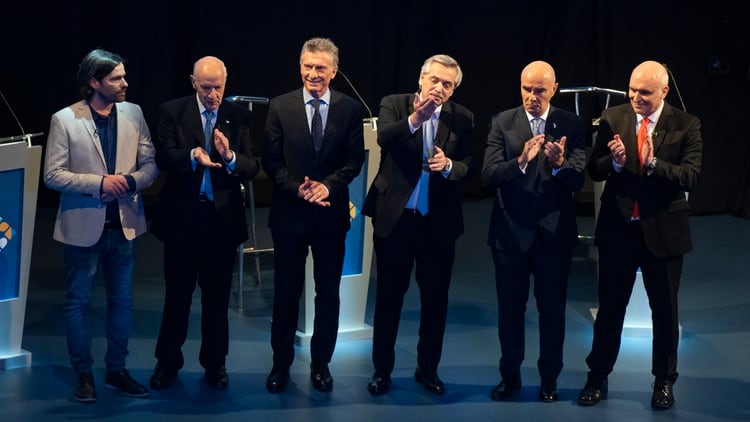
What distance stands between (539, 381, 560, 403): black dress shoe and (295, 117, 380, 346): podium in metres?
1.28

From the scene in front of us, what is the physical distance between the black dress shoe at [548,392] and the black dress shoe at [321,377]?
0.98m

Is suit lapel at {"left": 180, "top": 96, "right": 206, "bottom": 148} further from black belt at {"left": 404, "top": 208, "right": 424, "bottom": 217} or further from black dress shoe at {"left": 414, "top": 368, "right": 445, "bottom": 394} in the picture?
black dress shoe at {"left": 414, "top": 368, "right": 445, "bottom": 394}

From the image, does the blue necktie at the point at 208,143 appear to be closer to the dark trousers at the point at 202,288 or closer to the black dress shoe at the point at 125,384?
the dark trousers at the point at 202,288

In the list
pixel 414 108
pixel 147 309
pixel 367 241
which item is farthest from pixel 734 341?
pixel 147 309

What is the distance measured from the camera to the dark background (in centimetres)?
905

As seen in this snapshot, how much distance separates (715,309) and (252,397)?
3.14 metres

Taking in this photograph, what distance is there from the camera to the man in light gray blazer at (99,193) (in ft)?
15.8

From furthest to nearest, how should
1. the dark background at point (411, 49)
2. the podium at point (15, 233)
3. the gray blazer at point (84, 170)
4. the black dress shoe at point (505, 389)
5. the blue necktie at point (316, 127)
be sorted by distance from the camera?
the dark background at point (411, 49), the podium at point (15, 233), the black dress shoe at point (505, 389), the blue necktie at point (316, 127), the gray blazer at point (84, 170)

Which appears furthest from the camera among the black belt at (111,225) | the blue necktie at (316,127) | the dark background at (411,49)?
the dark background at (411,49)

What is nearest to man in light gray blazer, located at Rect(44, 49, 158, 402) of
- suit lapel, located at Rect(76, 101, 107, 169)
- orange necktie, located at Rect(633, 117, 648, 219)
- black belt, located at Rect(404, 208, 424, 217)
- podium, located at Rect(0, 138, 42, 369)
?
suit lapel, located at Rect(76, 101, 107, 169)

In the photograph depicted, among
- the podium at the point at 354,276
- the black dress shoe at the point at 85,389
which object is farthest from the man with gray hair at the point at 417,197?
the black dress shoe at the point at 85,389

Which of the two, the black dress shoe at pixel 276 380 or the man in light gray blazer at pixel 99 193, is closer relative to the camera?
the man in light gray blazer at pixel 99 193

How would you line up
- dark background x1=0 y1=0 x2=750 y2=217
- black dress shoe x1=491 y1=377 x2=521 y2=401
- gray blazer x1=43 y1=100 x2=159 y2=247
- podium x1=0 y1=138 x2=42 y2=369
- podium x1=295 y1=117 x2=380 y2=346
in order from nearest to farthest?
gray blazer x1=43 y1=100 x2=159 y2=247, black dress shoe x1=491 y1=377 x2=521 y2=401, podium x1=0 y1=138 x2=42 y2=369, podium x1=295 y1=117 x2=380 y2=346, dark background x1=0 y1=0 x2=750 y2=217

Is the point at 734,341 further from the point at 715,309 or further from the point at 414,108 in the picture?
the point at 414,108
